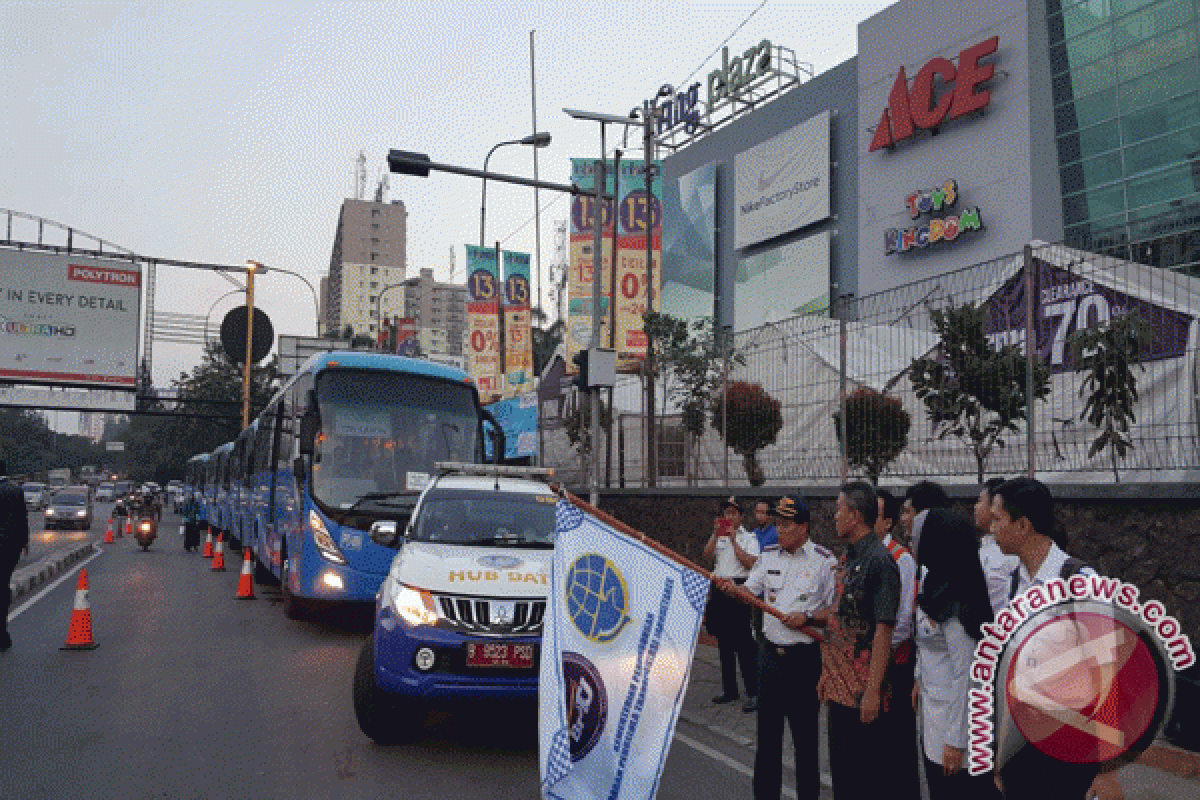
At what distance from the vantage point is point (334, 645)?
11.5 m

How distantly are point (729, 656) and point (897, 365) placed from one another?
3.43m

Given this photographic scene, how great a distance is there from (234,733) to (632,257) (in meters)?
16.5

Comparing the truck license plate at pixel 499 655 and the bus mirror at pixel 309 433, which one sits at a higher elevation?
the bus mirror at pixel 309 433

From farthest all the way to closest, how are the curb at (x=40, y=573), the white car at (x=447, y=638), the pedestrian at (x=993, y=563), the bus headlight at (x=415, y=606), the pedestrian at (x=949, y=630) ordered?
the curb at (x=40, y=573) < the bus headlight at (x=415, y=606) < the white car at (x=447, y=638) < the pedestrian at (x=993, y=563) < the pedestrian at (x=949, y=630)

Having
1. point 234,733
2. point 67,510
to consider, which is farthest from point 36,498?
point 234,733

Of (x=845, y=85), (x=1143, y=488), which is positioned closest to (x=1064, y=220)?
(x=845, y=85)

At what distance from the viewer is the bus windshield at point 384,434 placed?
1225 centimetres

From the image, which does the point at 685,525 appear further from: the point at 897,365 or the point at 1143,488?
the point at 1143,488

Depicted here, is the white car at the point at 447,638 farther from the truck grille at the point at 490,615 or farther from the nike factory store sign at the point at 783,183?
the nike factory store sign at the point at 783,183

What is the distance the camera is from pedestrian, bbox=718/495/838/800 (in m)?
4.89

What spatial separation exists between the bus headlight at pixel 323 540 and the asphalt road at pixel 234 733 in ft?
3.36

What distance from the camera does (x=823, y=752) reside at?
7.35 meters

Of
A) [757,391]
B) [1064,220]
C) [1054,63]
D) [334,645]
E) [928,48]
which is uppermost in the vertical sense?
[928,48]
